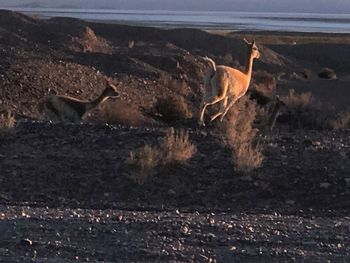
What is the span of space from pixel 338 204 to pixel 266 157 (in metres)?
2.67

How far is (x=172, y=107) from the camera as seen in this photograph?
81.5 feet

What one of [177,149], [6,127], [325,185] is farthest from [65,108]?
[325,185]

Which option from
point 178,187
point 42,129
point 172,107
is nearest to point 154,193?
point 178,187

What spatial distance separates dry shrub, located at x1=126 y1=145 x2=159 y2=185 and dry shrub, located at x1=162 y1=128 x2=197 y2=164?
23cm

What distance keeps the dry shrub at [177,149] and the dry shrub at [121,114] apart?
666 cm

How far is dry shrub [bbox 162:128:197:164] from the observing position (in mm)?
14820

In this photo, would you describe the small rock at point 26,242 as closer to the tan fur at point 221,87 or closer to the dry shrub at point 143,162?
the dry shrub at point 143,162

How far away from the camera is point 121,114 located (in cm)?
2272

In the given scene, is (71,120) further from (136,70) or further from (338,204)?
(136,70)

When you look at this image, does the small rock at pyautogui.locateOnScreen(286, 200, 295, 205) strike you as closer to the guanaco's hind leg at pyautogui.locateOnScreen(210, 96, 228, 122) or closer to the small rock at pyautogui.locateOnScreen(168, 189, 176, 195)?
the small rock at pyautogui.locateOnScreen(168, 189, 176, 195)

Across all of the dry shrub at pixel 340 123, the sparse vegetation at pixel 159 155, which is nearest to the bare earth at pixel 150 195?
the sparse vegetation at pixel 159 155

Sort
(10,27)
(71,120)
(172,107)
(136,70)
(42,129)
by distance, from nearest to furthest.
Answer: (42,129)
(71,120)
(172,107)
(136,70)
(10,27)

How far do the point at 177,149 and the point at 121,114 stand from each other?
7.88 m

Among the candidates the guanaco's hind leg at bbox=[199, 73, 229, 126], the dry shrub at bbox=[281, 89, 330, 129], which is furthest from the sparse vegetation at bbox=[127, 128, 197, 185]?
the dry shrub at bbox=[281, 89, 330, 129]
